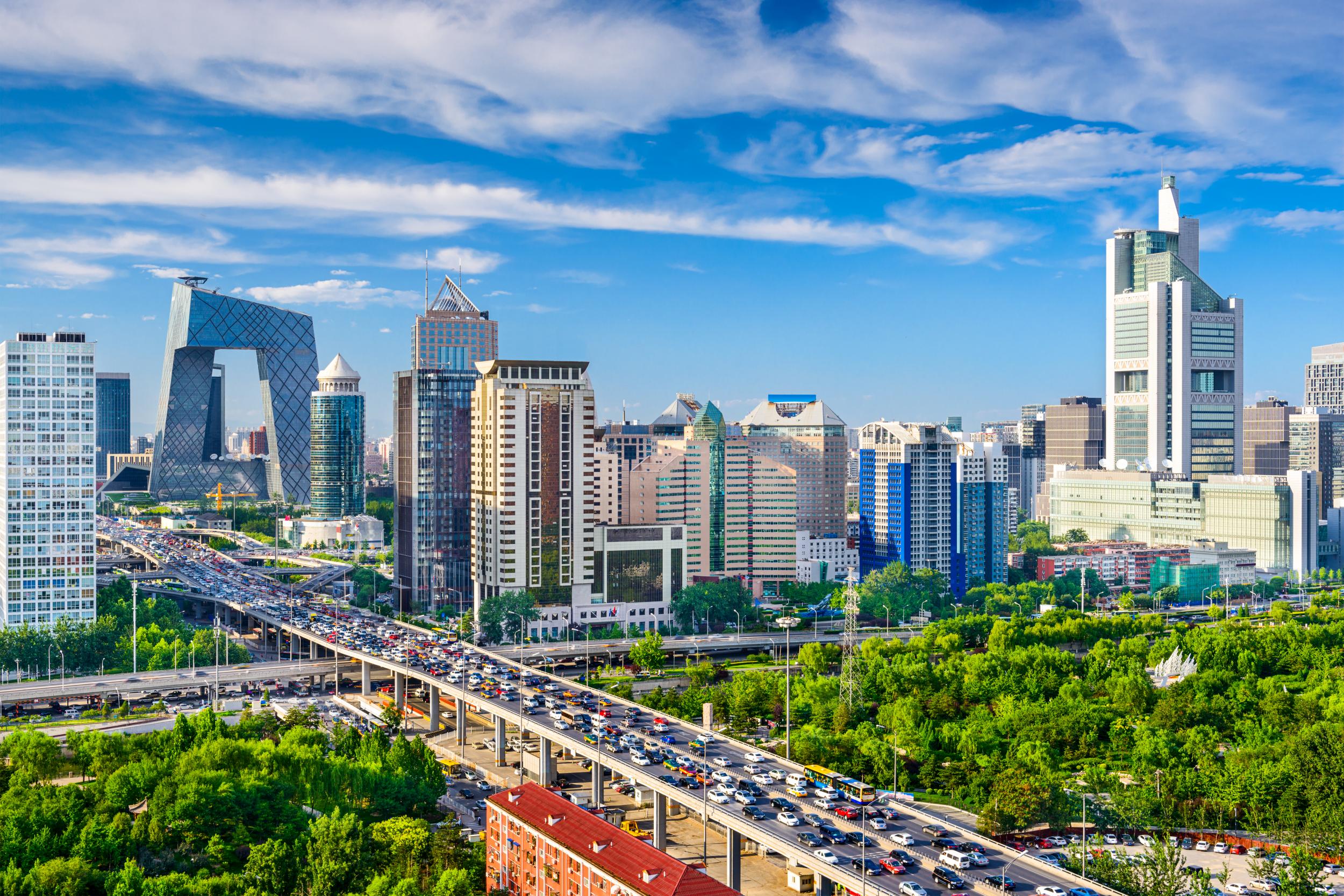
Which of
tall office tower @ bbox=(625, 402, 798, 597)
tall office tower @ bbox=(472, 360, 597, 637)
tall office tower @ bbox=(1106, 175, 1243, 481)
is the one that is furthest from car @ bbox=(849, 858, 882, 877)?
tall office tower @ bbox=(1106, 175, 1243, 481)

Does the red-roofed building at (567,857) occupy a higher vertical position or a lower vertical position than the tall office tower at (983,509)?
lower

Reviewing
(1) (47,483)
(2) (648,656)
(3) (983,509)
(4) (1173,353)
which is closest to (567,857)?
(2) (648,656)

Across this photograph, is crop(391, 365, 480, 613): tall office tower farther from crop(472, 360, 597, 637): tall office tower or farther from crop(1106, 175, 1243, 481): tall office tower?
crop(1106, 175, 1243, 481): tall office tower

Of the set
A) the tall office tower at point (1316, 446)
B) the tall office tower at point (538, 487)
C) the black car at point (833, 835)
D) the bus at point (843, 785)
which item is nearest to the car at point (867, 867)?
the black car at point (833, 835)

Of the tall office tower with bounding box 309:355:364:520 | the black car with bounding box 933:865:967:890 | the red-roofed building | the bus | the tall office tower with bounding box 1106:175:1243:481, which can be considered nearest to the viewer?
the red-roofed building

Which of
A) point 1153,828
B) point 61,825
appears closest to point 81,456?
point 61,825

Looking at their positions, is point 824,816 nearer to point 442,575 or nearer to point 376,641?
point 376,641

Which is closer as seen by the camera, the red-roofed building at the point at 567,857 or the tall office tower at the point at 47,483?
the red-roofed building at the point at 567,857

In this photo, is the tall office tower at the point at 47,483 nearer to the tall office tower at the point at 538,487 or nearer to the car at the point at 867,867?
the tall office tower at the point at 538,487
